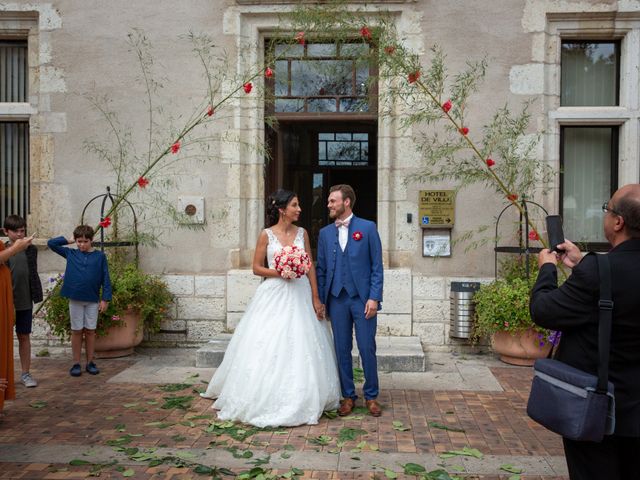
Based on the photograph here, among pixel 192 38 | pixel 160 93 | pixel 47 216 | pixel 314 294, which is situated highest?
pixel 192 38

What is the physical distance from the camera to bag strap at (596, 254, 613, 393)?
258cm

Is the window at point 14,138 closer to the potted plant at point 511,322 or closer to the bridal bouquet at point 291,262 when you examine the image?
the bridal bouquet at point 291,262

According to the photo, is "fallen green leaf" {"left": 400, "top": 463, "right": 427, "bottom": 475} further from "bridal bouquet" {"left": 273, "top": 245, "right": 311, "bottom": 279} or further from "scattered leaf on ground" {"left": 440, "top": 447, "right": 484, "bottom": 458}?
"bridal bouquet" {"left": 273, "top": 245, "right": 311, "bottom": 279}

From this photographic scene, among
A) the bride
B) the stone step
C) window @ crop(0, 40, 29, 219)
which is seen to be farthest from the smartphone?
window @ crop(0, 40, 29, 219)

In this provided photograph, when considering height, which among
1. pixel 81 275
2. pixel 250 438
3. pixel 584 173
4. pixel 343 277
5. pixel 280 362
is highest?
pixel 584 173

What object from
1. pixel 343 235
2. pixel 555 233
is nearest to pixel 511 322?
pixel 343 235

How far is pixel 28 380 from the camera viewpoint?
630 centimetres

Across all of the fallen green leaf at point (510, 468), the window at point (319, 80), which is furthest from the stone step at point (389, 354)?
the window at point (319, 80)

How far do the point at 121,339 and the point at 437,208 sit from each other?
156 inches

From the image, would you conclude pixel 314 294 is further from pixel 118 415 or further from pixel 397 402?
pixel 118 415

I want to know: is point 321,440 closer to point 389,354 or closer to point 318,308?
point 318,308

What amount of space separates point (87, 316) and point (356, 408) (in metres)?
3.03

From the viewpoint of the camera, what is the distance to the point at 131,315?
7488 mm

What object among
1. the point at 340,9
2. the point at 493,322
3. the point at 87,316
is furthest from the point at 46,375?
the point at 340,9
